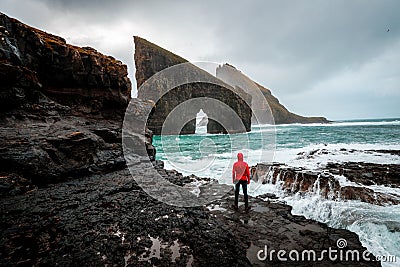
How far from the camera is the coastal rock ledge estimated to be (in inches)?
182

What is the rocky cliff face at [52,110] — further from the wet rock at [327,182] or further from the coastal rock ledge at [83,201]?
the wet rock at [327,182]

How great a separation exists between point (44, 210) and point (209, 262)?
5.59m

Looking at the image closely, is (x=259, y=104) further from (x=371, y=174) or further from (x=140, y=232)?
(x=140, y=232)

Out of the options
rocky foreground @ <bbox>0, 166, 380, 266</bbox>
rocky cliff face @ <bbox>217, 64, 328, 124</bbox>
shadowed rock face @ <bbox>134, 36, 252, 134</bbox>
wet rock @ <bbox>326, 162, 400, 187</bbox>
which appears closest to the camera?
rocky foreground @ <bbox>0, 166, 380, 266</bbox>

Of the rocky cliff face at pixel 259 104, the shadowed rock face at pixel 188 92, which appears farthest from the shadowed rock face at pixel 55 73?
the rocky cliff face at pixel 259 104

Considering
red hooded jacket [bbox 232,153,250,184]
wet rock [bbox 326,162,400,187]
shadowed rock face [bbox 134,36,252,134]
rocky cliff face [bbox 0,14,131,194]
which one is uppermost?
shadowed rock face [bbox 134,36,252,134]

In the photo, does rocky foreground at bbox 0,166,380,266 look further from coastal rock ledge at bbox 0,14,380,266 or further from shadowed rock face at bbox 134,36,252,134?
shadowed rock face at bbox 134,36,252,134

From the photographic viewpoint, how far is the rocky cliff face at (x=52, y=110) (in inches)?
340

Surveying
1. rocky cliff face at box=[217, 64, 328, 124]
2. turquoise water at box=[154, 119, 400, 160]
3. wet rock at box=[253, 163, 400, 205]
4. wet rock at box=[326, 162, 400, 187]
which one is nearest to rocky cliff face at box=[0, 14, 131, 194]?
wet rock at box=[253, 163, 400, 205]

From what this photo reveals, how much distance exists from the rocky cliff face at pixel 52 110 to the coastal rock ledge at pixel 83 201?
52mm

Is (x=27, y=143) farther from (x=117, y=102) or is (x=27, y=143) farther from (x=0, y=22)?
(x=117, y=102)

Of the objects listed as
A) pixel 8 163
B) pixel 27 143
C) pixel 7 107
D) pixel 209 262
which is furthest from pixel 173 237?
pixel 7 107

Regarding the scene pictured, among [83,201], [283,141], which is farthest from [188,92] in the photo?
[83,201]

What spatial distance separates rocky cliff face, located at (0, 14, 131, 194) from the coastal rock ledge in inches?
2.0
